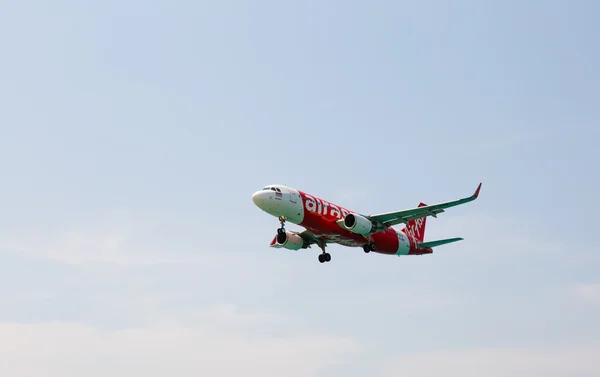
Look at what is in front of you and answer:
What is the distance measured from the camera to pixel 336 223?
7019 cm

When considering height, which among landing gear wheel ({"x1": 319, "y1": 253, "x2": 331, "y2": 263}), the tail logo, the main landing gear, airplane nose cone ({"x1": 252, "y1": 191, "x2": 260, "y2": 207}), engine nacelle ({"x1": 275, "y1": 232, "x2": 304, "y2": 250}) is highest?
the tail logo

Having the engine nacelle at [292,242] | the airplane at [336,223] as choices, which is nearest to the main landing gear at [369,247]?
the airplane at [336,223]

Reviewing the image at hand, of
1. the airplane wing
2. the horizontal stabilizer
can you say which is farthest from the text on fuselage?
the horizontal stabilizer

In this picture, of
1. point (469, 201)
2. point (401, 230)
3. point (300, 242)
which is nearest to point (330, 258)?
point (300, 242)

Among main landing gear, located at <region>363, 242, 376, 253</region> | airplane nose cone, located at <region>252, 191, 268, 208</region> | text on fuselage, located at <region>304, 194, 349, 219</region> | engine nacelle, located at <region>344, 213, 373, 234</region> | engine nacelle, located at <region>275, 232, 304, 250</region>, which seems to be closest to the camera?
airplane nose cone, located at <region>252, 191, 268, 208</region>

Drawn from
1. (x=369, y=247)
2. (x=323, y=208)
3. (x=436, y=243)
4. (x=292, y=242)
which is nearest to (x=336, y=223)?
(x=323, y=208)

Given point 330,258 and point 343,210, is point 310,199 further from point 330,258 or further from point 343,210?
point 330,258

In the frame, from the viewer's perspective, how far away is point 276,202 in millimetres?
66062

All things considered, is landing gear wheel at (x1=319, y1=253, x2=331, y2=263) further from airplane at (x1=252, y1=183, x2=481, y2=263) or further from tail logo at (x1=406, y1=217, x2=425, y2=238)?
tail logo at (x1=406, y1=217, x2=425, y2=238)

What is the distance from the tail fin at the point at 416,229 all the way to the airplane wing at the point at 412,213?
776cm

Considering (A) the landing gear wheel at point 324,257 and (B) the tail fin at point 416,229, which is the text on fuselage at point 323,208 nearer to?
(A) the landing gear wheel at point 324,257

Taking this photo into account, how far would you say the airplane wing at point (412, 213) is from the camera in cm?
6788

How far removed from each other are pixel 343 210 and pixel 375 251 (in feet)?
18.4

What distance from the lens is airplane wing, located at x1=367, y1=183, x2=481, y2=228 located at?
67875mm
